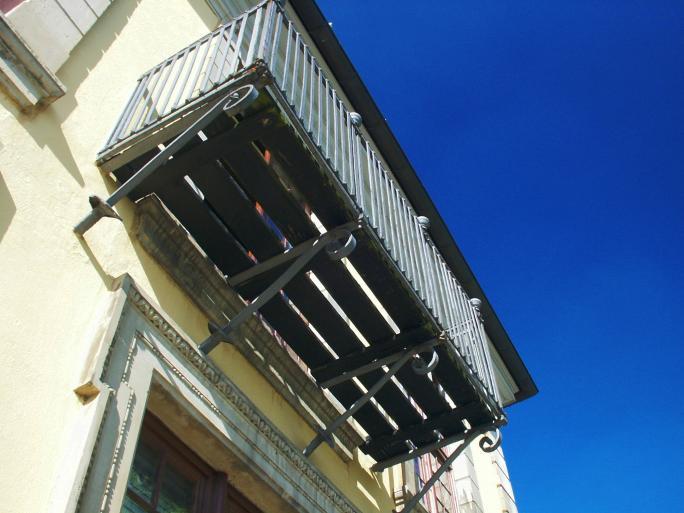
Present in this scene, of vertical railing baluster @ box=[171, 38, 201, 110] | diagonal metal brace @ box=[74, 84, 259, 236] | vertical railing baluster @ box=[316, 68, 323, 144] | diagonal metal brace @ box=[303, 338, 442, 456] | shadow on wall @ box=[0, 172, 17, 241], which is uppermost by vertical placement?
shadow on wall @ box=[0, 172, 17, 241]

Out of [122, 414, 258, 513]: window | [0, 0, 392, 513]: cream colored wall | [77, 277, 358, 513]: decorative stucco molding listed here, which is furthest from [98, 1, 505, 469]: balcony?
[122, 414, 258, 513]: window

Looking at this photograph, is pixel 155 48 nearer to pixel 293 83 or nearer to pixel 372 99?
pixel 293 83

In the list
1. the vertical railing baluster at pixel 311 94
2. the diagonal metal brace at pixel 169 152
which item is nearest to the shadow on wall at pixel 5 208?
the diagonal metal brace at pixel 169 152

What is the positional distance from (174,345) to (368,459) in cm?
345

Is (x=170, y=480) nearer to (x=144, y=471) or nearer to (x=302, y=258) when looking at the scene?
(x=144, y=471)

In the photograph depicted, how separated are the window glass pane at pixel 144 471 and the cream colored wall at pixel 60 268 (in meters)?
0.76

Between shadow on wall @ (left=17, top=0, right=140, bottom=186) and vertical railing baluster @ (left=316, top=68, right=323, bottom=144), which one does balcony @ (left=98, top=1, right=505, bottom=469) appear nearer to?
vertical railing baluster @ (left=316, top=68, right=323, bottom=144)

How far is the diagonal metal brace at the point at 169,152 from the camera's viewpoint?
4.51m

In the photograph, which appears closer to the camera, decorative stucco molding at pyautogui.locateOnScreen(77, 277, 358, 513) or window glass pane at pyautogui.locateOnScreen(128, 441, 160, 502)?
decorative stucco molding at pyautogui.locateOnScreen(77, 277, 358, 513)

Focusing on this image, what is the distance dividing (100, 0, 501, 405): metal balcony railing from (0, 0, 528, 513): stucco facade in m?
0.38

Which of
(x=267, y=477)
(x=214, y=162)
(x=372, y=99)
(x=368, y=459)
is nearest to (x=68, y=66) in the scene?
(x=214, y=162)

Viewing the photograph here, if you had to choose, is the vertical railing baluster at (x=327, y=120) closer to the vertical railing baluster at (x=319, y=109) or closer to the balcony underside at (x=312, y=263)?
the vertical railing baluster at (x=319, y=109)

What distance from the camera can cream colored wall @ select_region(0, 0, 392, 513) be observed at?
3.57 metres

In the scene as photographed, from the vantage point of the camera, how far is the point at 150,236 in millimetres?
5160
